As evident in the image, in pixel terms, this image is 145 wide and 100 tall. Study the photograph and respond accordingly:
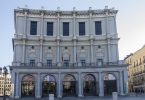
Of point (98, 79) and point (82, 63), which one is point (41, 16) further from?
point (98, 79)

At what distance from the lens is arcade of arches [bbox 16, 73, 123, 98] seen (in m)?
51.7

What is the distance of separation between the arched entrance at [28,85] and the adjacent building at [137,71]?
32.7m

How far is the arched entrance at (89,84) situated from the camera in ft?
174

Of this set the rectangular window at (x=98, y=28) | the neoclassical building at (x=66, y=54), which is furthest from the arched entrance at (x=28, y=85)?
the rectangular window at (x=98, y=28)

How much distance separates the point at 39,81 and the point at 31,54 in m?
7.12

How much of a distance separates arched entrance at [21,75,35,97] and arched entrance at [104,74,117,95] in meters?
14.8

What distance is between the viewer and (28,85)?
170 ft

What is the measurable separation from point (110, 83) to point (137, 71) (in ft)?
95.4

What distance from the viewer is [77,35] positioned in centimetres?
5775

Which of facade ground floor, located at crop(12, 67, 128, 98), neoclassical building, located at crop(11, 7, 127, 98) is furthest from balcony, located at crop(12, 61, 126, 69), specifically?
facade ground floor, located at crop(12, 67, 128, 98)

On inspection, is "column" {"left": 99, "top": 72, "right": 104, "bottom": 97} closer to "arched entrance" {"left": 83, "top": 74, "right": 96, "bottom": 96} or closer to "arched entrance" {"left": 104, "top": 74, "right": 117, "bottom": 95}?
"arched entrance" {"left": 104, "top": 74, "right": 117, "bottom": 95}

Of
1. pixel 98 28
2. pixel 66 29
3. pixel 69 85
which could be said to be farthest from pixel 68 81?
pixel 98 28

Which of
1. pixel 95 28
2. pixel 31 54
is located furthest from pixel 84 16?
pixel 31 54

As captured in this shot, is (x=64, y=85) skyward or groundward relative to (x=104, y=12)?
groundward
